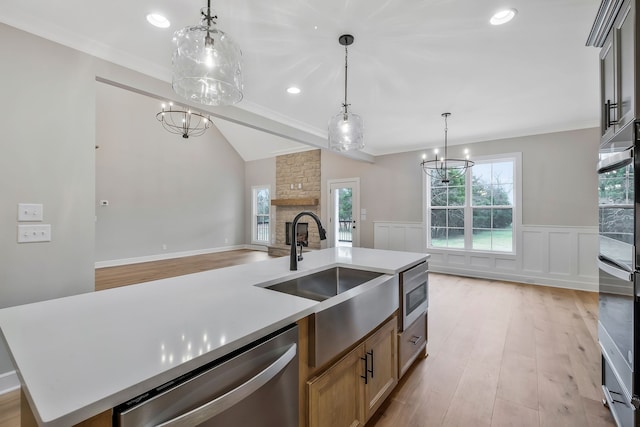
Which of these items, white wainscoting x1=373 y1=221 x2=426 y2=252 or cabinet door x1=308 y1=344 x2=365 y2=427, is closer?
cabinet door x1=308 y1=344 x2=365 y2=427

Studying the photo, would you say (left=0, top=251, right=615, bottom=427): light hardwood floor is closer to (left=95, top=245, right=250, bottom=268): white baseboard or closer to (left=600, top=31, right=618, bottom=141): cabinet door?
(left=600, top=31, right=618, bottom=141): cabinet door

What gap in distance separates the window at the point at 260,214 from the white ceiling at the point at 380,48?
191 inches

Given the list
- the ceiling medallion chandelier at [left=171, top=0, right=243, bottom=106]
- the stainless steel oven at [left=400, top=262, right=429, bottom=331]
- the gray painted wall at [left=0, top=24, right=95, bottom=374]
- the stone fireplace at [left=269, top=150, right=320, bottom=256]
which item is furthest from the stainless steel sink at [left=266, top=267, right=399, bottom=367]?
the stone fireplace at [left=269, top=150, right=320, bottom=256]

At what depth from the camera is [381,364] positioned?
1.69m

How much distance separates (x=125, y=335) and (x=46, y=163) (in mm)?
2051

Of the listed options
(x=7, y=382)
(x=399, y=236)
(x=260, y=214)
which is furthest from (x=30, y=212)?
(x=260, y=214)

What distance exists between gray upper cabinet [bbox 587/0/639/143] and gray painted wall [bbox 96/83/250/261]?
24.3ft

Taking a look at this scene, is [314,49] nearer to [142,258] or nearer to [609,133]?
[609,133]

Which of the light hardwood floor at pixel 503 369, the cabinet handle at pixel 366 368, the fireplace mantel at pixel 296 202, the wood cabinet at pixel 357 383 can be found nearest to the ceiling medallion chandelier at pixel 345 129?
the wood cabinet at pixel 357 383

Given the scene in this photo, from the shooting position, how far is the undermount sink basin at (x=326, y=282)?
182 centimetres

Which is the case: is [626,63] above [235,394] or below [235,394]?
above

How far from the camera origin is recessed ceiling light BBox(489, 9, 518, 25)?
2028mm

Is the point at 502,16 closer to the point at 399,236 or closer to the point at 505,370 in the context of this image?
the point at 505,370

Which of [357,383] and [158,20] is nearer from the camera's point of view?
[357,383]
